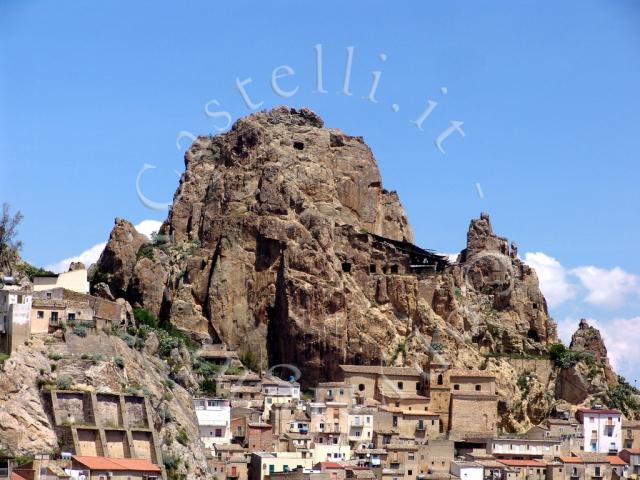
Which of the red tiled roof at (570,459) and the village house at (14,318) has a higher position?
the village house at (14,318)

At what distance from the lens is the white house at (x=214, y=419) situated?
108 meters

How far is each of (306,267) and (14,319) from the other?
31.8m

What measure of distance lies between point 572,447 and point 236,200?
96.5 feet

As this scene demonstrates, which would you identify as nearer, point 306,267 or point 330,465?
point 330,465

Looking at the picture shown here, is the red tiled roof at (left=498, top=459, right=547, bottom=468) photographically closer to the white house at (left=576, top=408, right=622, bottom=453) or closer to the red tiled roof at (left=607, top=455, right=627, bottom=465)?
the red tiled roof at (left=607, top=455, right=627, bottom=465)

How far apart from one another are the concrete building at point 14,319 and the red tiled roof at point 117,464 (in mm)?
8451

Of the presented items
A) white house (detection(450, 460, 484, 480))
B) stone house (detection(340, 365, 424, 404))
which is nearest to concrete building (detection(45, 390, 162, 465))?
white house (detection(450, 460, 484, 480))

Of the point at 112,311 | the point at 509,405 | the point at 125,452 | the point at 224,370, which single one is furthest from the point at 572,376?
the point at 125,452

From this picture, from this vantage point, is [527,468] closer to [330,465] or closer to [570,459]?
[570,459]

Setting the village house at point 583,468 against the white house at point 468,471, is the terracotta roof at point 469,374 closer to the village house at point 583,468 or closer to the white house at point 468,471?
the village house at point 583,468

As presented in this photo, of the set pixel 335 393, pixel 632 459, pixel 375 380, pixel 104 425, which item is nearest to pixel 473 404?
pixel 375 380

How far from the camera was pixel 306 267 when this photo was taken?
121750mm

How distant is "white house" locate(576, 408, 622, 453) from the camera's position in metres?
121

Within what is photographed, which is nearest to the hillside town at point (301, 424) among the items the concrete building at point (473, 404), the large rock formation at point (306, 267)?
the concrete building at point (473, 404)
